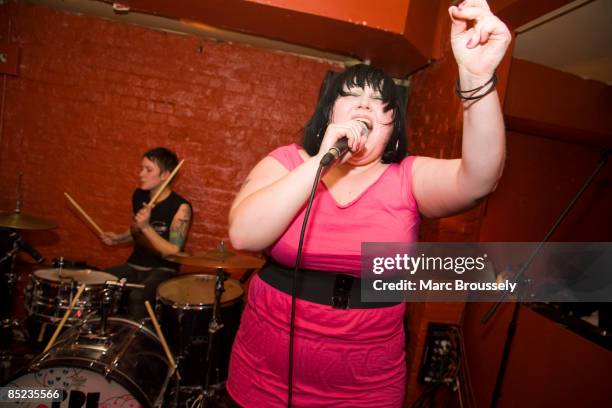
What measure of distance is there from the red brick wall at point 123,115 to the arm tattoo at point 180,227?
422mm

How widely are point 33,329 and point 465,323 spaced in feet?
10.6

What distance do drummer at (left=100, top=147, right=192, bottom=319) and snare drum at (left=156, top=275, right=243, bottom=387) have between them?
0.33 metres

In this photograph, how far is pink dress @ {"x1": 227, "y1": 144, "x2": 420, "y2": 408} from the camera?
1.07m

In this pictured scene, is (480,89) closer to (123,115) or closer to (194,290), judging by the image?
(194,290)

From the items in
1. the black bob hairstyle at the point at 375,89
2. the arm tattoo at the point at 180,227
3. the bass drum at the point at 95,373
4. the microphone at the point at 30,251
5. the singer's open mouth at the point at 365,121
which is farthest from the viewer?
the arm tattoo at the point at 180,227

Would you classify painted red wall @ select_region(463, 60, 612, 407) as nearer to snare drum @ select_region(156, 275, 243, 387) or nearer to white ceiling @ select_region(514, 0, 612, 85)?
white ceiling @ select_region(514, 0, 612, 85)

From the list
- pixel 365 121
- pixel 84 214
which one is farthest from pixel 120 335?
pixel 365 121

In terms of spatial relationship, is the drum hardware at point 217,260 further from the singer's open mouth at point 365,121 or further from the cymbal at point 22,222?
the singer's open mouth at point 365,121

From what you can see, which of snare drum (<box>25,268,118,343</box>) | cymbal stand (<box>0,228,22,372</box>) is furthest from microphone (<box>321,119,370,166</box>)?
cymbal stand (<box>0,228,22,372</box>)

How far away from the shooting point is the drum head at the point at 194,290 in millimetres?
2688

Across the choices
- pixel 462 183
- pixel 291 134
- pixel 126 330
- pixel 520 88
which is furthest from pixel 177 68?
pixel 462 183

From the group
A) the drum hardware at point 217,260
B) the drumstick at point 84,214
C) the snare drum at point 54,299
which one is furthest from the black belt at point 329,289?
the drumstick at point 84,214

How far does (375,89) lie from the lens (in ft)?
3.85

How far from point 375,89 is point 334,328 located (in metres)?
0.74
